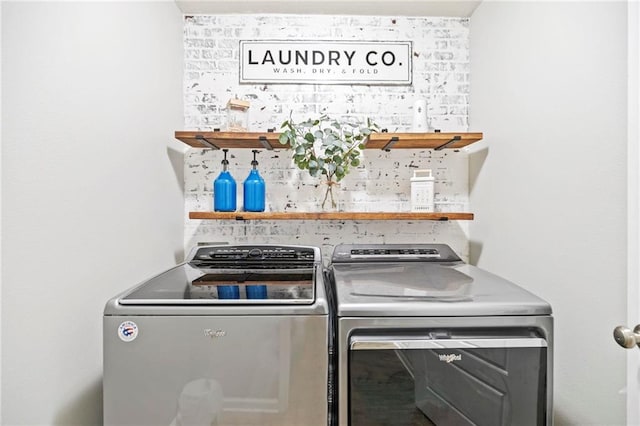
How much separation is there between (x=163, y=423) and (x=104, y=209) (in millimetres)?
847

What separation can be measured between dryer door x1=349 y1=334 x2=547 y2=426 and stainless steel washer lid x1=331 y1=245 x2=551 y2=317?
0.30ft

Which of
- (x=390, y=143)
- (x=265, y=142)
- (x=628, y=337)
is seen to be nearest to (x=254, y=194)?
(x=265, y=142)

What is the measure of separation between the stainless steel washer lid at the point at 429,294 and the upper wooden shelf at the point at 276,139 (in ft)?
2.44

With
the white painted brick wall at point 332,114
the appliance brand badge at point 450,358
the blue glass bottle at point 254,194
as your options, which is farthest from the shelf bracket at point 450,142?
the appliance brand badge at point 450,358

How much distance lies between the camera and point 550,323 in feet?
4.18

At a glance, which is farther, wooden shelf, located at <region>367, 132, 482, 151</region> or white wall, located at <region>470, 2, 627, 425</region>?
wooden shelf, located at <region>367, 132, 482, 151</region>

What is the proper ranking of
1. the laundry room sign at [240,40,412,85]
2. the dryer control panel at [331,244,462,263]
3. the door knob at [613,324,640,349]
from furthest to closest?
the laundry room sign at [240,40,412,85]
the dryer control panel at [331,244,462,263]
the door knob at [613,324,640,349]

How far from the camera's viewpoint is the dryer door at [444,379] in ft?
4.09

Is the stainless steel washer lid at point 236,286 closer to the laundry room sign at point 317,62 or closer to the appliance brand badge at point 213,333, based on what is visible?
the appliance brand badge at point 213,333

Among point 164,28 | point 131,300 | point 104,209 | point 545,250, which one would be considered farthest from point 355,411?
point 164,28

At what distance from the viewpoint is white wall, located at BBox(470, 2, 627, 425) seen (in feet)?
4.02

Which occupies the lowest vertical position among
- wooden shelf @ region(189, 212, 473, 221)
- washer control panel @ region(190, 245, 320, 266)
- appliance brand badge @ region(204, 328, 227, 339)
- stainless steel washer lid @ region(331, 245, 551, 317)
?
appliance brand badge @ region(204, 328, 227, 339)

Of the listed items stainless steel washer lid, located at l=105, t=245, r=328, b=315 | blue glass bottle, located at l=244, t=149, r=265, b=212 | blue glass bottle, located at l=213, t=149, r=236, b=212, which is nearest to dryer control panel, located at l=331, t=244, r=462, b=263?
stainless steel washer lid, located at l=105, t=245, r=328, b=315

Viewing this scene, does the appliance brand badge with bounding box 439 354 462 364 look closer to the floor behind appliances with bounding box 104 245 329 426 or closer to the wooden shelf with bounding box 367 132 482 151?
the floor behind appliances with bounding box 104 245 329 426
